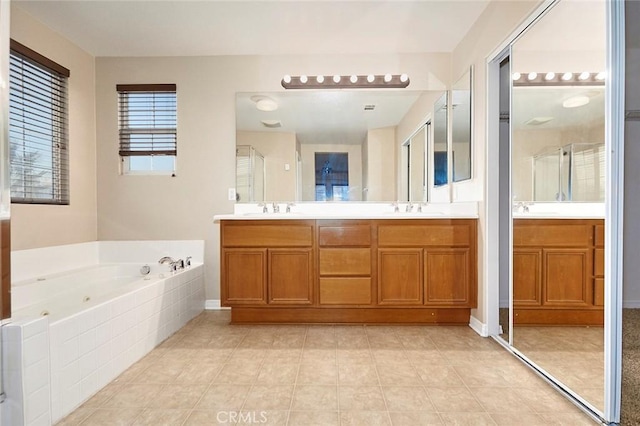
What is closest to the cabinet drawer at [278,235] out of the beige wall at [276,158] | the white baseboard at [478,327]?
the beige wall at [276,158]

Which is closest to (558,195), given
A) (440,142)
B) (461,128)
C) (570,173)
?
(570,173)

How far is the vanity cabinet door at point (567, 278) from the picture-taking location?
5.38 feet

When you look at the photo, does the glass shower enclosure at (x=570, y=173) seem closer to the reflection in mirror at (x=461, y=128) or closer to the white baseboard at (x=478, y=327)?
the reflection in mirror at (x=461, y=128)

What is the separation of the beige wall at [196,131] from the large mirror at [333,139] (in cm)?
15

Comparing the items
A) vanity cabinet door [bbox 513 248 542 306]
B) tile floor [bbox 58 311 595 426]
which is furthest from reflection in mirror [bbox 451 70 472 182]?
tile floor [bbox 58 311 595 426]

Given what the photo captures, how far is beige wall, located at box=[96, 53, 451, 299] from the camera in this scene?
9.78 ft

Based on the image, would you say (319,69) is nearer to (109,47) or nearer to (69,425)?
(109,47)

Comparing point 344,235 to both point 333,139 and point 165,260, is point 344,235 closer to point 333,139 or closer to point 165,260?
point 333,139

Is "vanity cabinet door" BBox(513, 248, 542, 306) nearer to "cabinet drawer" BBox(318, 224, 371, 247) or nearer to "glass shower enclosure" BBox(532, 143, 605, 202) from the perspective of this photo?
"glass shower enclosure" BBox(532, 143, 605, 202)

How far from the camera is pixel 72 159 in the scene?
9.18 feet

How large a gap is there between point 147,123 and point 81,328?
82.6 inches

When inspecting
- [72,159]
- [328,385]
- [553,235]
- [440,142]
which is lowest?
[328,385]

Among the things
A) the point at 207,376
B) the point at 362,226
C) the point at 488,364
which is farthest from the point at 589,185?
the point at 207,376

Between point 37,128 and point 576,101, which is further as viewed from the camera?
point 37,128
